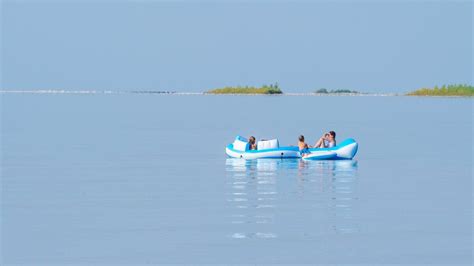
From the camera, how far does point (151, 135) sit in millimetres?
56688

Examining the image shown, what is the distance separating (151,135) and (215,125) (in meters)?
12.6

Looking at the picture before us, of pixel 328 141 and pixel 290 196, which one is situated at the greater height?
pixel 328 141

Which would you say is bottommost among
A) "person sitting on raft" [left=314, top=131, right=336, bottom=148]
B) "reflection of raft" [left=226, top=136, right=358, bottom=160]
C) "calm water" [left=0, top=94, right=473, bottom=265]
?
"calm water" [left=0, top=94, right=473, bottom=265]

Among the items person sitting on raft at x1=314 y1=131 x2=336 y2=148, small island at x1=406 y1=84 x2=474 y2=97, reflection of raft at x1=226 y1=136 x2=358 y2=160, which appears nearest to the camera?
reflection of raft at x1=226 y1=136 x2=358 y2=160

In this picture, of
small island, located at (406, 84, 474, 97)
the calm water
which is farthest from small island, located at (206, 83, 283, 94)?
the calm water

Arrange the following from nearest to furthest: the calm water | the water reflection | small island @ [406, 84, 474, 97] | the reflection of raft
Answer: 1. the calm water
2. the water reflection
3. the reflection of raft
4. small island @ [406, 84, 474, 97]

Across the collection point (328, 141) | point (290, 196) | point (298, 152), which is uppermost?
point (328, 141)

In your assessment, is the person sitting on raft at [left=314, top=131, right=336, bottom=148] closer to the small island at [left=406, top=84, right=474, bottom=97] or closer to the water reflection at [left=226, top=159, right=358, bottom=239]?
the water reflection at [left=226, top=159, right=358, bottom=239]

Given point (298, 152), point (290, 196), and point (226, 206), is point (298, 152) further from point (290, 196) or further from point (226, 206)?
point (226, 206)

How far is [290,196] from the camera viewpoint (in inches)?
1097

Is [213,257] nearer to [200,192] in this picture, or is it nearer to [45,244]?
[45,244]

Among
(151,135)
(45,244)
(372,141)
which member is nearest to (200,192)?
(45,244)

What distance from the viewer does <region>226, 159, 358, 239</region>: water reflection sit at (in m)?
22.7

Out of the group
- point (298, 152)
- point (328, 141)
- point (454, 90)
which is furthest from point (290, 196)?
point (454, 90)
